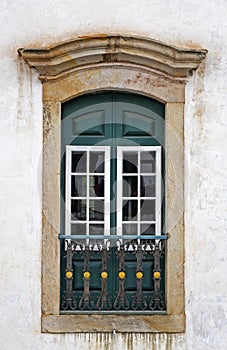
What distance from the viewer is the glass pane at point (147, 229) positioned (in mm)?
10492

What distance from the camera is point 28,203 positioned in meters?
10.3

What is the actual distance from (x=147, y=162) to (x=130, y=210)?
1.81ft

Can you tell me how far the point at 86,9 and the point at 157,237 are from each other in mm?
2534

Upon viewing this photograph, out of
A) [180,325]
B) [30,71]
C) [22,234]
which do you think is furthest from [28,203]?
[180,325]

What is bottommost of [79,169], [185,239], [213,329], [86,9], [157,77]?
[213,329]

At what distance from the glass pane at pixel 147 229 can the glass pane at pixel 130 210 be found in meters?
0.14

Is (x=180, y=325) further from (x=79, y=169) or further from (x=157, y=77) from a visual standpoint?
(x=157, y=77)

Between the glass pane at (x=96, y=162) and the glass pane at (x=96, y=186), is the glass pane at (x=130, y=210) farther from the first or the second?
the glass pane at (x=96, y=162)

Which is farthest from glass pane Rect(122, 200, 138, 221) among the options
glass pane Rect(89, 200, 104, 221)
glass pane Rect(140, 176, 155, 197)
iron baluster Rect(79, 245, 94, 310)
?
iron baluster Rect(79, 245, 94, 310)

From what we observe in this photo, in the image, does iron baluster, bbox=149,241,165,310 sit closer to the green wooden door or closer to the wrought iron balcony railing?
the wrought iron balcony railing

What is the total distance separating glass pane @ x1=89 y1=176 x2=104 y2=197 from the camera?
1049 centimetres

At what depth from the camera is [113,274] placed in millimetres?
10438

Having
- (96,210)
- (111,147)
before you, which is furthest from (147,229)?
(111,147)

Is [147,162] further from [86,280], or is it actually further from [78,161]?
[86,280]
